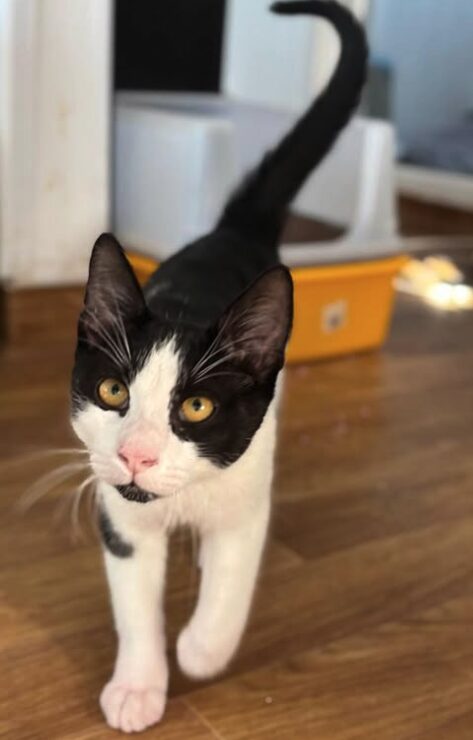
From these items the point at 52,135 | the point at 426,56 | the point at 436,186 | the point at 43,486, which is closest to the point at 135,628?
the point at 43,486

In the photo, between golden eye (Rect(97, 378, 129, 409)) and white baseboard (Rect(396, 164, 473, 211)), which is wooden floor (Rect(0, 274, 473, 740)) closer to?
golden eye (Rect(97, 378, 129, 409))

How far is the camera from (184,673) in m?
0.93

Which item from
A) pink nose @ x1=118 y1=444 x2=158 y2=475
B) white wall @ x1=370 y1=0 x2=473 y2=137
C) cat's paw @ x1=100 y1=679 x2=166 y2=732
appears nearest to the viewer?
pink nose @ x1=118 y1=444 x2=158 y2=475

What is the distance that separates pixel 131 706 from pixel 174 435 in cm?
31

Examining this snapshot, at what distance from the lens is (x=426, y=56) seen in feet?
10.1

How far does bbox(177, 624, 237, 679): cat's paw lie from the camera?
2.92 ft

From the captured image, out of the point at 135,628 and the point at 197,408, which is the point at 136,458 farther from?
the point at 135,628

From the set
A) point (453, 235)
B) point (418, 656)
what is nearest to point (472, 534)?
point (418, 656)

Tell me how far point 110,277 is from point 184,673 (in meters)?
0.42

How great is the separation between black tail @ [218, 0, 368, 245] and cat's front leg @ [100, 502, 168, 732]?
0.52 metres

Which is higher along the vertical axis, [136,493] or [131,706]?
[136,493]

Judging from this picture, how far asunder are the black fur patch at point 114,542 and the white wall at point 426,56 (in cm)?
228

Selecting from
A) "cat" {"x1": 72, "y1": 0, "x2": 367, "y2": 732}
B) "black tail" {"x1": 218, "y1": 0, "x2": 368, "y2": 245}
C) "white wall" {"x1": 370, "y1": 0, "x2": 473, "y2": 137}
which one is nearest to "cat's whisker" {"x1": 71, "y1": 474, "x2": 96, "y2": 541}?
"cat" {"x1": 72, "y1": 0, "x2": 367, "y2": 732}

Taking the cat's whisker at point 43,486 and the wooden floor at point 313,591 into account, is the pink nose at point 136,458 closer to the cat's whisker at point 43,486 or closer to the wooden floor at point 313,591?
the wooden floor at point 313,591
